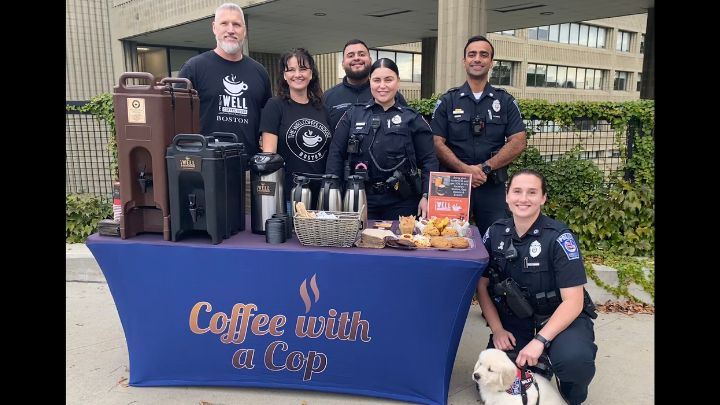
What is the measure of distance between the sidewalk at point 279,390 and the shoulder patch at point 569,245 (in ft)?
3.00

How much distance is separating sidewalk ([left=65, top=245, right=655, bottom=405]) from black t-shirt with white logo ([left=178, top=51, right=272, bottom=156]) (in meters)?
1.56

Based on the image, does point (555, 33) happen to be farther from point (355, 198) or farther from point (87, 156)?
point (355, 198)

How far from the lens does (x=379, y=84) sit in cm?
292

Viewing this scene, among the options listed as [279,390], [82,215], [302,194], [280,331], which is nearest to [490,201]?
[302,194]

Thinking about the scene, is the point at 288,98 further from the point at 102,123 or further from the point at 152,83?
the point at 102,123

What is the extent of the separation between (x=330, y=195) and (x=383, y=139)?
1.95ft

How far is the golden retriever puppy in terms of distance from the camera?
7.54 feet

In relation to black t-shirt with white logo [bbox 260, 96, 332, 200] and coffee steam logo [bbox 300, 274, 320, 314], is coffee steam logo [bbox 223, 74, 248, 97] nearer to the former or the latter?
black t-shirt with white logo [bbox 260, 96, 332, 200]

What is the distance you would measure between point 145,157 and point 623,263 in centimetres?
390

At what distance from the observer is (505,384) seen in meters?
2.30

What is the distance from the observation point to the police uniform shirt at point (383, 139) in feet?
9.86

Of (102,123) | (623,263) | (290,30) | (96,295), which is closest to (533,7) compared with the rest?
(290,30)

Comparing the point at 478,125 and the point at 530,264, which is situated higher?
the point at 478,125

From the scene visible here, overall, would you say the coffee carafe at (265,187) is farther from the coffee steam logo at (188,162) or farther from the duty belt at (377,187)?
the duty belt at (377,187)
